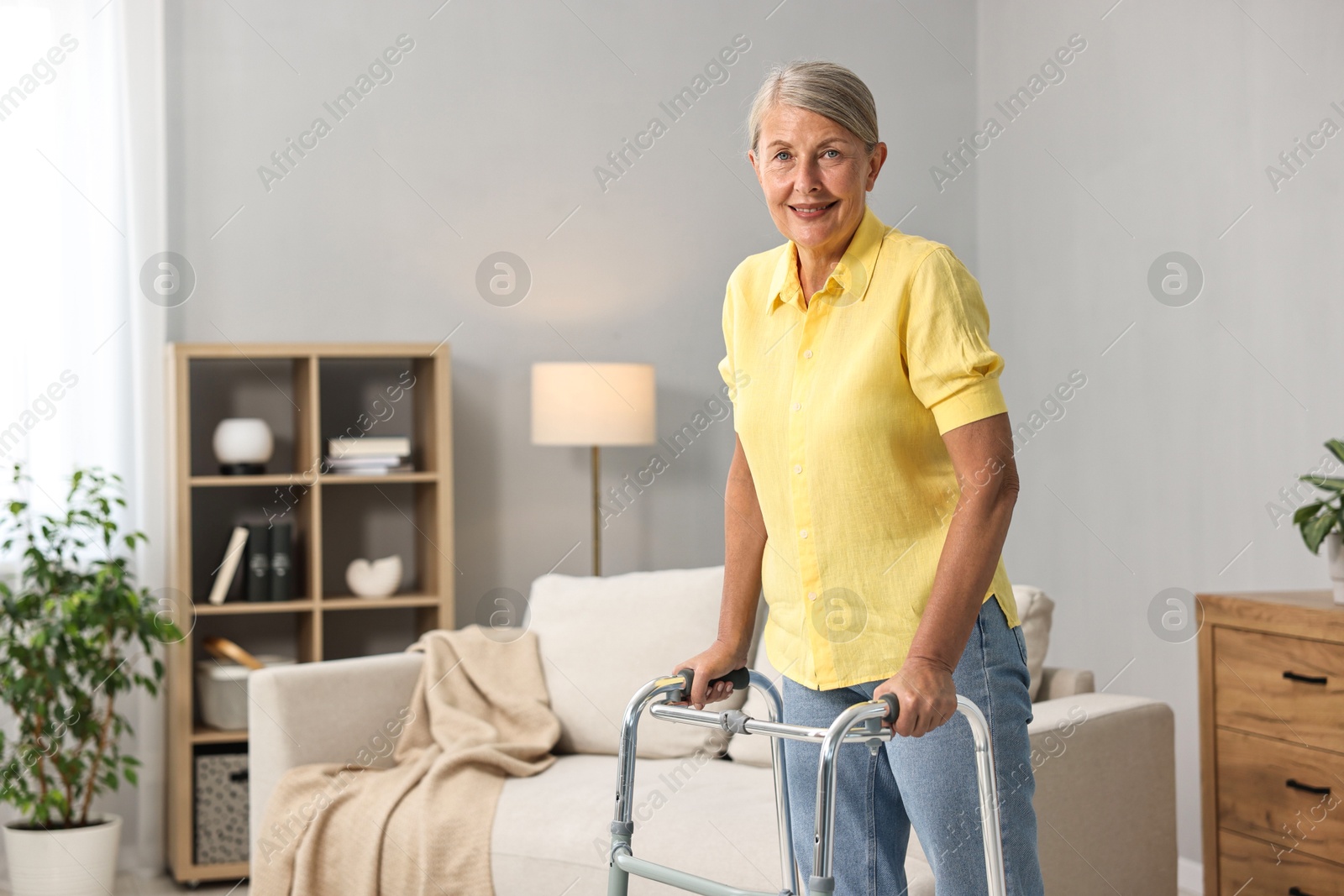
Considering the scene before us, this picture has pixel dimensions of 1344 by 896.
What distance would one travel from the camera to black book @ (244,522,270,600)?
3.44 meters

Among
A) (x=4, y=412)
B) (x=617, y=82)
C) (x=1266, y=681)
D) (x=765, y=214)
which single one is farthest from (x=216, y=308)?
(x=1266, y=681)

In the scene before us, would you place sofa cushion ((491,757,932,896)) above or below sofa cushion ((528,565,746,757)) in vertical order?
below

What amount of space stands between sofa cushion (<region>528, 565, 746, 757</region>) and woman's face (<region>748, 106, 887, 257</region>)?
172cm

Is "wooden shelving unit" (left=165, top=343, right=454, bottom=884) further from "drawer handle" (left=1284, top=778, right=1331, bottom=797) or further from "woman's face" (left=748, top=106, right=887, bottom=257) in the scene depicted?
"woman's face" (left=748, top=106, right=887, bottom=257)

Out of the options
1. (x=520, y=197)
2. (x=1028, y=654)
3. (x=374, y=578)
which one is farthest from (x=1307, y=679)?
(x=520, y=197)

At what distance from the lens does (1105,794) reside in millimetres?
2369

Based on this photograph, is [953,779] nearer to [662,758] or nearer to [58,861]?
[662,758]

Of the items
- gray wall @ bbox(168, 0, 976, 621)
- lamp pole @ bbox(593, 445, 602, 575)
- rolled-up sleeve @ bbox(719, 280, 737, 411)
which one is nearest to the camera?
rolled-up sleeve @ bbox(719, 280, 737, 411)

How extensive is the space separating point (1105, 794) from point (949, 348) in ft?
5.03

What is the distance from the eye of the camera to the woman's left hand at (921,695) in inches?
43.0

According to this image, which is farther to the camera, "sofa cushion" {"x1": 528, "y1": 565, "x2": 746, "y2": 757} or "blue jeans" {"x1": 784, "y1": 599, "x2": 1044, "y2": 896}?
"sofa cushion" {"x1": 528, "y1": 565, "x2": 746, "y2": 757}

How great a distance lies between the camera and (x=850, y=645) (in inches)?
49.9

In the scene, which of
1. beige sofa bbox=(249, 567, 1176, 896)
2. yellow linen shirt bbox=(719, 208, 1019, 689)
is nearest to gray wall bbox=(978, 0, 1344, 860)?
beige sofa bbox=(249, 567, 1176, 896)

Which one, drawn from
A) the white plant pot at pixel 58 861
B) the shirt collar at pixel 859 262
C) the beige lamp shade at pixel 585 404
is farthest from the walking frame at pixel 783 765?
the white plant pot at pixel 58 861
